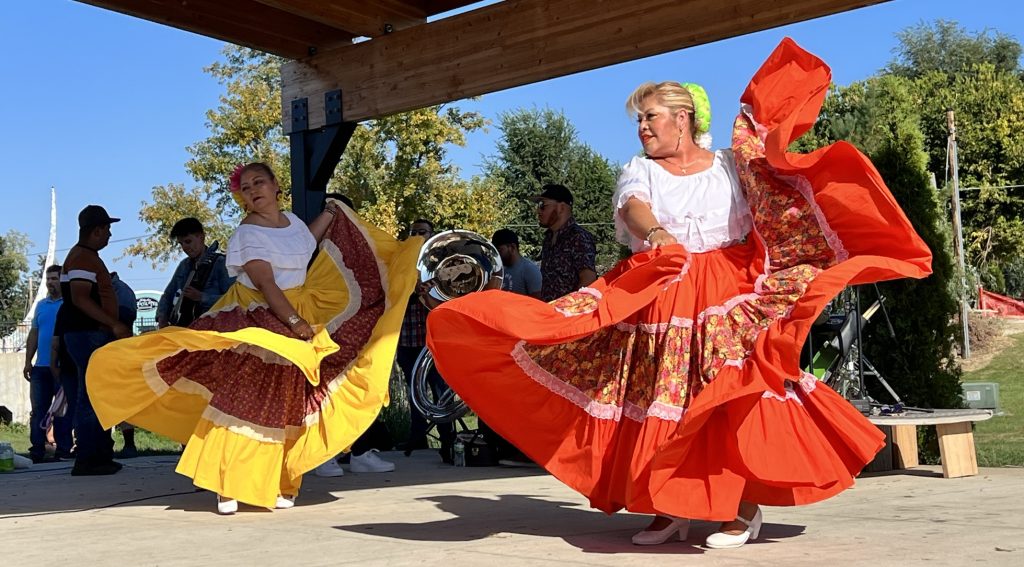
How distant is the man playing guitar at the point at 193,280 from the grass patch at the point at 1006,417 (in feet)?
18.9

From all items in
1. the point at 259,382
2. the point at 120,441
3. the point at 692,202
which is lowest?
the point at 120,441

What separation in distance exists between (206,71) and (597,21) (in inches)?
1150

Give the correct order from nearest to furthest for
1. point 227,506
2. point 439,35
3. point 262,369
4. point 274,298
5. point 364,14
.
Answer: point 227,506 → point 274,298 → point 262,369 → point 439,35 → point 364,14

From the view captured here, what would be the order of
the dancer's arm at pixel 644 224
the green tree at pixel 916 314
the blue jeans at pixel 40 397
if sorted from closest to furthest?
the dancer's arm at pixel 644 224, the green tree at pixel 916 314, the blue jeans at pixel 40 397

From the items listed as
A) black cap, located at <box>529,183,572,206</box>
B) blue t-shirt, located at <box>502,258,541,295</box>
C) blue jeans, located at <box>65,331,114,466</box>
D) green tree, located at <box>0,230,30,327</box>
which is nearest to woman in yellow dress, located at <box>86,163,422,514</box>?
black cap, located at <box>529,183,572,206</box>

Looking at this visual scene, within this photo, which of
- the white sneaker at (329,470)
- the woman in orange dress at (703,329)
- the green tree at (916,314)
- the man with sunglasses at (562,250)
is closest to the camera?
the woman in orange dress at (703,329)

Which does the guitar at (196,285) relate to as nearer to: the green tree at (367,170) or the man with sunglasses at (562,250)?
the man with sunglasses at (562,250)

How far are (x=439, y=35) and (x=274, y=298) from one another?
2.75 metres

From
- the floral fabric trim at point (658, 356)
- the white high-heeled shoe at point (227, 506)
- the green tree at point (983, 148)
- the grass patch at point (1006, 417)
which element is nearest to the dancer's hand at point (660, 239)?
the floral fabric trim at point (658, 356)

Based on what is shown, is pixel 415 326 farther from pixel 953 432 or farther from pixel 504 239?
pixel 953 432

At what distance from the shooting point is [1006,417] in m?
15.2

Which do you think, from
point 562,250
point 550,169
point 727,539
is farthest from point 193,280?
point 550,169

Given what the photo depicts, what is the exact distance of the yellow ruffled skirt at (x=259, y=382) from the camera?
574cm

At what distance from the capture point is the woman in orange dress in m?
3.87
